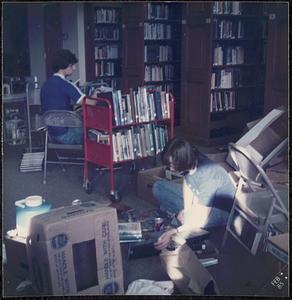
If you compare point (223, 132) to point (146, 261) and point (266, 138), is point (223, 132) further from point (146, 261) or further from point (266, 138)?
point (146, 261)

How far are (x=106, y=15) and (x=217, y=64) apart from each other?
1588 millimetres

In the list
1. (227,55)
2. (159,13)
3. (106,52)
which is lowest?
(227,55)

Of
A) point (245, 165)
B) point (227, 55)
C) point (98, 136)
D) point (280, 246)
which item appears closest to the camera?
point (280, 246)

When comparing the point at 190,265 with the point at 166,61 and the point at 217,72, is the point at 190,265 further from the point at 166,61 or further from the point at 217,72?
the point at 166,61

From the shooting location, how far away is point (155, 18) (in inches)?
207

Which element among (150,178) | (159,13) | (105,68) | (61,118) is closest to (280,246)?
(150,178)

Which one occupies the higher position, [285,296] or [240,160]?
[240,160]

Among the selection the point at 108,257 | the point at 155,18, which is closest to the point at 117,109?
the point at 108,257

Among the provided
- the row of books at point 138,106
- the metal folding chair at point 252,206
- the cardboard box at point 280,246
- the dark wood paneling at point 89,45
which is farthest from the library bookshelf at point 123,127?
the dark wood paneling at point 89,45

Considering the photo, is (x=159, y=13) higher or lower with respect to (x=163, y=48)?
higher

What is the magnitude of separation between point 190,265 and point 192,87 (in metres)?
3.02

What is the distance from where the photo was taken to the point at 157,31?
5.36 metres

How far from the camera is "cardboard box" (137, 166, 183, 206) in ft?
10.8

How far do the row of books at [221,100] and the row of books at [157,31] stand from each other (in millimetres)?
1093
